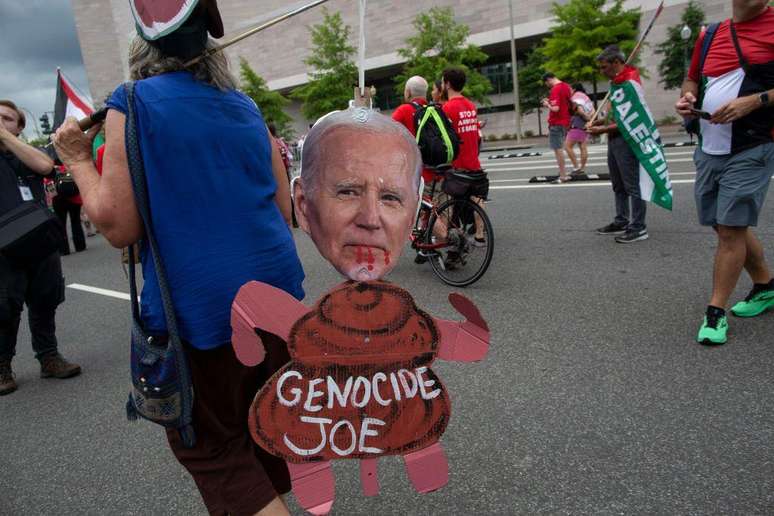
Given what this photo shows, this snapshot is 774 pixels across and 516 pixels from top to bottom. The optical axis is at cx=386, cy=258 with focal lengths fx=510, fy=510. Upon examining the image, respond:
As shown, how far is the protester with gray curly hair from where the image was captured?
3.64 ft

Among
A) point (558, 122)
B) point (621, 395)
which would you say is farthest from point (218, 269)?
point (558, 122)

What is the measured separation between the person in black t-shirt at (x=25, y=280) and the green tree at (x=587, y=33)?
A: 73.4 feet

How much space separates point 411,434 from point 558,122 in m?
8.98

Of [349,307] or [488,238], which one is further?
[488,238]

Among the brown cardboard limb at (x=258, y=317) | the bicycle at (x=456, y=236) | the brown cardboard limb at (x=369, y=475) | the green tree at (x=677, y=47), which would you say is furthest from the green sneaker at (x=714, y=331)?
the green tree at (x=677, y=47)

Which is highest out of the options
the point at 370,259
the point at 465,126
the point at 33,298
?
the point at 465,126

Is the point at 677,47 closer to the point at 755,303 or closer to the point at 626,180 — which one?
the point at 626,180

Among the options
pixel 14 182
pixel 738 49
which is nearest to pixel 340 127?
pixel 738 49

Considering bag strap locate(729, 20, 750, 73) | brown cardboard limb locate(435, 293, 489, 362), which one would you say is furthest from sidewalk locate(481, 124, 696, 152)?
brown cardboard limb locate(435, 293, 489, 362)

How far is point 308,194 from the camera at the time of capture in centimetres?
107

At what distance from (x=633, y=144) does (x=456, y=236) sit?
1918 mm

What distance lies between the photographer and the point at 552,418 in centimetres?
233

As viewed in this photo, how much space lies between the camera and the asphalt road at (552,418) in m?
1.89

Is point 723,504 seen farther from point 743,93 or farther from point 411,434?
point 743,93
